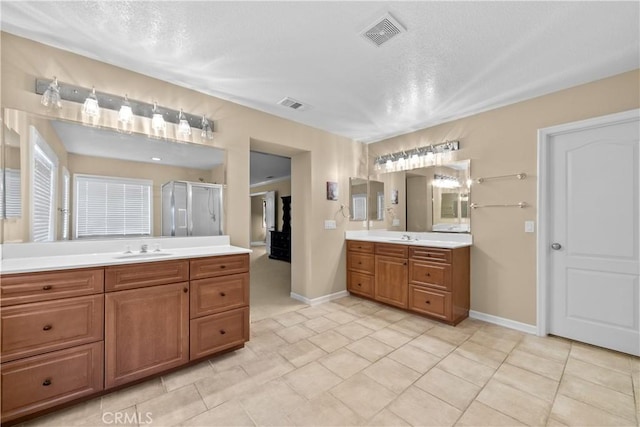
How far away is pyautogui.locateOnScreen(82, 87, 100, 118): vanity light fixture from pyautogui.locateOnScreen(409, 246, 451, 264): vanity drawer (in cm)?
334

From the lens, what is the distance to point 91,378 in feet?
5.67

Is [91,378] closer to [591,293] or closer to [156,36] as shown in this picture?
[156,36]

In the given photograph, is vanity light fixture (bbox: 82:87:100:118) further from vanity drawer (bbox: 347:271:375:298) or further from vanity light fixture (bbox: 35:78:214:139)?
vanity drawer (bbox: 347:271:375:298)

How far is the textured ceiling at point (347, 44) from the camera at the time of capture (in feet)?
5.55

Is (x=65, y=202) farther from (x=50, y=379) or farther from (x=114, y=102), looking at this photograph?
(x=50, y=379)

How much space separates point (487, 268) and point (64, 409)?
384 centimetres

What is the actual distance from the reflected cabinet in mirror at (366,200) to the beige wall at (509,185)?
131 cm

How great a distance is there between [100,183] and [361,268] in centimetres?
313

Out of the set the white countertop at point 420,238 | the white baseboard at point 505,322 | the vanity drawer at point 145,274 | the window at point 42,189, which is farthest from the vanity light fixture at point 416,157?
the window at point 42,189

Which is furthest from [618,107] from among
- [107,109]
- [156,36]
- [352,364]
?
[107,109]

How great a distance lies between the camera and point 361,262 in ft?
12.9

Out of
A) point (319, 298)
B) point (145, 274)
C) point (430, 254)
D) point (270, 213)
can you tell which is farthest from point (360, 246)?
point (270, 213)

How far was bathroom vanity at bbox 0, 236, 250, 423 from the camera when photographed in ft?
5.08

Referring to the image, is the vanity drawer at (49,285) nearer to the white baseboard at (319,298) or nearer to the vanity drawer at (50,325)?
the vanity drawer at (50,325)
